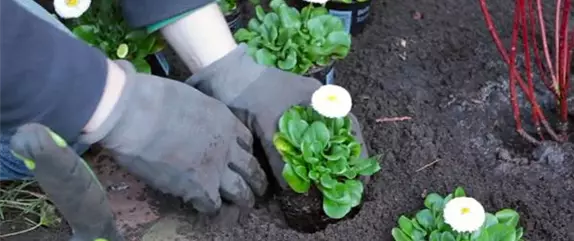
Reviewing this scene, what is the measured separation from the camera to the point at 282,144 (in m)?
1.64

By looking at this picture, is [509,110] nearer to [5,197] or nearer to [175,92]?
[175,92]

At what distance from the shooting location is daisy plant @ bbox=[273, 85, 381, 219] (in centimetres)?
Result: 162

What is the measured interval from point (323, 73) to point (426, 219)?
430 millimetres

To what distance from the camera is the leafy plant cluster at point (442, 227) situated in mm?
1544

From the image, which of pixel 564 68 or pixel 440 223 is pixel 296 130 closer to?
pixel 440 223

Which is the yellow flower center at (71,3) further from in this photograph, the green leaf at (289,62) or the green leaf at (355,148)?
the green leaf at (355,148)

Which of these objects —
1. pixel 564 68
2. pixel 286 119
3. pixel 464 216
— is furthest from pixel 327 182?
pixel 564 68

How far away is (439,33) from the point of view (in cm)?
213

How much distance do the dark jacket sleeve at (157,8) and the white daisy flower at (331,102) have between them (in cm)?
28

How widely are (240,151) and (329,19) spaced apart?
37 cm

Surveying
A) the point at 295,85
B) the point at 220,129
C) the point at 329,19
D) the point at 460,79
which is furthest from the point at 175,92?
the point at 460,79

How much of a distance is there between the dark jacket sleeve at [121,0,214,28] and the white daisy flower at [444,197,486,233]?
0.58m

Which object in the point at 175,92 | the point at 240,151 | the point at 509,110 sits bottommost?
the point at 509,110

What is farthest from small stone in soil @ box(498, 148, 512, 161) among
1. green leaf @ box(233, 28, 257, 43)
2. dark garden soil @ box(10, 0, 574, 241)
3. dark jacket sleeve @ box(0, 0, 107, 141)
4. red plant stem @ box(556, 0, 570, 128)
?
dark jacket sleeve @ box(0, 0, 107, 141)
